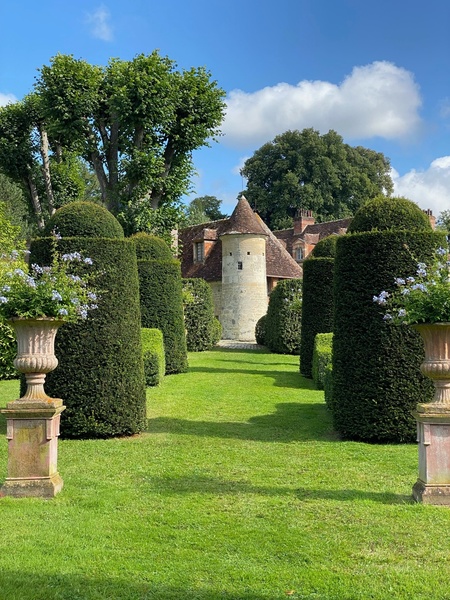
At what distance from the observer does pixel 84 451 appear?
7.93 m

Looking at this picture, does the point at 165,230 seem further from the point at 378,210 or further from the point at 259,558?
the point at 259,558

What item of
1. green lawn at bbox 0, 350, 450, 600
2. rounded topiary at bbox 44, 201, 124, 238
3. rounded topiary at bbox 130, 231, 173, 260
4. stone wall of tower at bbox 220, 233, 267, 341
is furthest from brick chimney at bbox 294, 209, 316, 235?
green lawn at bbox 0, 350, 450, 600

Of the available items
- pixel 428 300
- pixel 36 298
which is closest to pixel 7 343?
pixel 36 298

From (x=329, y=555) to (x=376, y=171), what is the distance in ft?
194

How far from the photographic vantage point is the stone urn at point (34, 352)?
5.93 metres

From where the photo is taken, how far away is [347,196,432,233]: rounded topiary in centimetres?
891

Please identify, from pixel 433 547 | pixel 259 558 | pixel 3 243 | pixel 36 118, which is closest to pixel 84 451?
pixel 259 558

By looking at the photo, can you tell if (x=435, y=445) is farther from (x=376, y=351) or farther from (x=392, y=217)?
(x=392, y=217)

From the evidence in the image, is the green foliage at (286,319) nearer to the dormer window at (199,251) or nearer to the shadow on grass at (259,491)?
the dormer window at (199,251)

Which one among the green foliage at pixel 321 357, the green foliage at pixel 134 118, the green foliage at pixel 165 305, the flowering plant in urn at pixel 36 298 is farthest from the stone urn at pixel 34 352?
the green foliage at pixel 134 118

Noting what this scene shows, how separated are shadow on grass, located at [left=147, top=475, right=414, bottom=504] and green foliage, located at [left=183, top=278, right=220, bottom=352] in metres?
17.7

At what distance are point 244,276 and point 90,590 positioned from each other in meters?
29.1

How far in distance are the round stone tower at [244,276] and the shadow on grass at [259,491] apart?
2644 cm

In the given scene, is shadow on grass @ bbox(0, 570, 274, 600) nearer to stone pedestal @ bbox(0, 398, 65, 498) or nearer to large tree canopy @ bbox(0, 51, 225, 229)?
stone pedestal @ bbox(0, 398, 65, 498)
